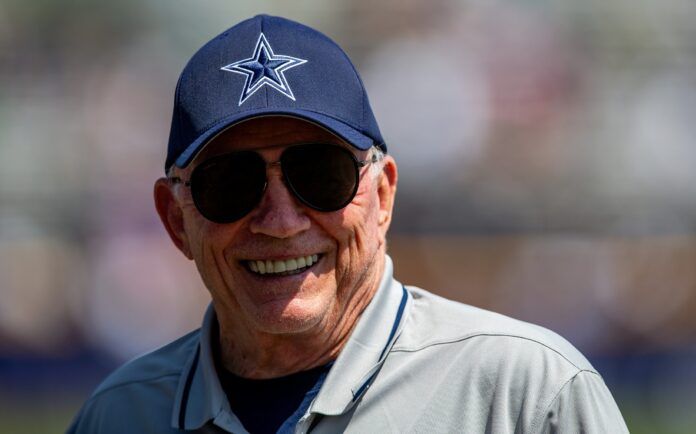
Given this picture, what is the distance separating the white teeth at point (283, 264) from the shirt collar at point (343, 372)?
17 cm

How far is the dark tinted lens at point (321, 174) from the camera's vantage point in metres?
2.13

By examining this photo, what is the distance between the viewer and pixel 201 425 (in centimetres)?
214

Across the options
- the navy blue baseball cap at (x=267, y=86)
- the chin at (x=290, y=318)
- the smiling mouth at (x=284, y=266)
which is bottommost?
the chin at (x=290, y=318)

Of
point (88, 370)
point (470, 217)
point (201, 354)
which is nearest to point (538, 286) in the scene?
point (470, 217)

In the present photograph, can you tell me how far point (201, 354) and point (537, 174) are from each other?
5.69m

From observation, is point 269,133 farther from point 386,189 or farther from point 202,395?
point 202,395

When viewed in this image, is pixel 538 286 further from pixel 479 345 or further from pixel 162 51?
pixel 479 345

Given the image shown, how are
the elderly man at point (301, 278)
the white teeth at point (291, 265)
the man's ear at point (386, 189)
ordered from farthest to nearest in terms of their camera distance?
the man's ear at point (386, 189), the white teeth at point (291, 265), the elderly man at point (301, 278)

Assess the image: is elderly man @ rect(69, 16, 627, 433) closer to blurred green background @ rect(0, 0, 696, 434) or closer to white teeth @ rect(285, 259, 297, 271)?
white teeth @ rect(285, 259, 297, 271)

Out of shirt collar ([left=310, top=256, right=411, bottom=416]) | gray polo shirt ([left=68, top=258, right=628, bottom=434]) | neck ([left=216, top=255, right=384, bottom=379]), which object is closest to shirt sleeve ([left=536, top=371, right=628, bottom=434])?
gray polo shirt ([left=68, top=258, right=628, bottom=434])

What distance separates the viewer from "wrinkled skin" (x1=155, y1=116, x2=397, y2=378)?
215cm

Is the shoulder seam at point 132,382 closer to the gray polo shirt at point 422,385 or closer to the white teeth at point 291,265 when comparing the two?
the gray polo shirt at point 422,385

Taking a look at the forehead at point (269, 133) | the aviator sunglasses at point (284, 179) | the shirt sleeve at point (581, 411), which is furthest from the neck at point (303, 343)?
the shirt sleeve at point (581, 411)

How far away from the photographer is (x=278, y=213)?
7.02 ft
